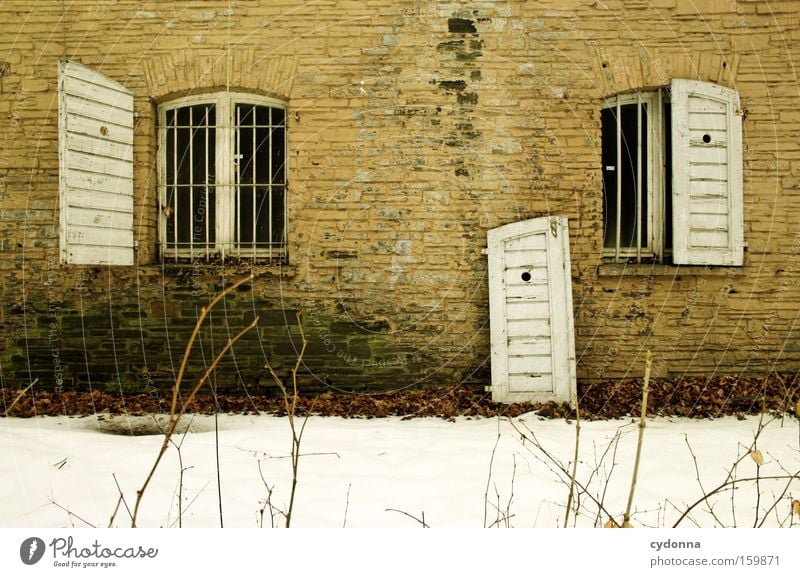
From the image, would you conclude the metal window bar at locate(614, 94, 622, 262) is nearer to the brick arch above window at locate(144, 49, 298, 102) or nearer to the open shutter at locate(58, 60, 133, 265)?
the brick arch above window at locate(144, 49, 298, 102)

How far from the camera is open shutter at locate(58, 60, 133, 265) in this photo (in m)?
5.27

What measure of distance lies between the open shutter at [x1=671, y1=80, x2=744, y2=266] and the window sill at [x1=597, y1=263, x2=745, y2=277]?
10 centimetres

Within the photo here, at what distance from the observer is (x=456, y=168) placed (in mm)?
5922

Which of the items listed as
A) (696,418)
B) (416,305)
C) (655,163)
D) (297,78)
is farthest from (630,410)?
(297,78)

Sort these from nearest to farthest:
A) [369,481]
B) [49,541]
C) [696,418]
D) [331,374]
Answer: [49,541] < [369,481] < [696,418] < [331,374]

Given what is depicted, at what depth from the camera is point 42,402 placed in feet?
18.1

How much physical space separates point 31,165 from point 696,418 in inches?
264

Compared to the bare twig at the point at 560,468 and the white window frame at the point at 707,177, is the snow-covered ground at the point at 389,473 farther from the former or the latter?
the white window frame at the point at 707,177

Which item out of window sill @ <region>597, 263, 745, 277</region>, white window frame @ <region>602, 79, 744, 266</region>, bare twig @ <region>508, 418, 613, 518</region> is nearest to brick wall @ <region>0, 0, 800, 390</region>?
window sill @ <region>597, 263, 745, 277</region>

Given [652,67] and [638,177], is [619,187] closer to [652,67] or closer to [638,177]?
[638,177]

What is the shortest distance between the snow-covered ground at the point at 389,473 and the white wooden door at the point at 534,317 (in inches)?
21.3

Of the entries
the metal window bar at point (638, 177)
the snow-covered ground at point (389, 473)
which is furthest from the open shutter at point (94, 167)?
the metal window bar at point (638, 177)

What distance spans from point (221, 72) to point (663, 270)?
476cm

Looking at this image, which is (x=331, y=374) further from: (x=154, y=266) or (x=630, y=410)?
(x=630, y=410)
